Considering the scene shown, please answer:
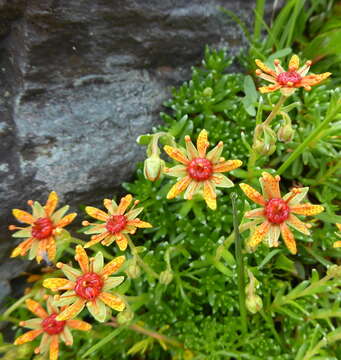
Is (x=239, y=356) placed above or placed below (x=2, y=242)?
below

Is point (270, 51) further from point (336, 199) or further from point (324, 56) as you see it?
point (336, 199)

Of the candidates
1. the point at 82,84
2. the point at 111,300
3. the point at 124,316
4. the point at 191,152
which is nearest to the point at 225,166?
the point at 191,152

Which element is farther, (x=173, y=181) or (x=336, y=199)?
(x=336, y=199)

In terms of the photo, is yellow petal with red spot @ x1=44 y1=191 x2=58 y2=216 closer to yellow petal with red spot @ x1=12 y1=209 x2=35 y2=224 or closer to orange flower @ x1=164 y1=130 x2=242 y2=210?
yellow petal with red spot @ x1=12 y1=209 x2=35 y2=224

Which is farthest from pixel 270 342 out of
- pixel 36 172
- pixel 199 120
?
pixel 36 172

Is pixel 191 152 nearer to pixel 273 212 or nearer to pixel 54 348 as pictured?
pixel 273 212

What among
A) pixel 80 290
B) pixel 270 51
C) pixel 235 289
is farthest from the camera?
pixel 270 51

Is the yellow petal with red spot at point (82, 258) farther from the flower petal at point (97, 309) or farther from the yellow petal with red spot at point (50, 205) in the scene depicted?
the yellow petal with red spot at point (50, 205)
